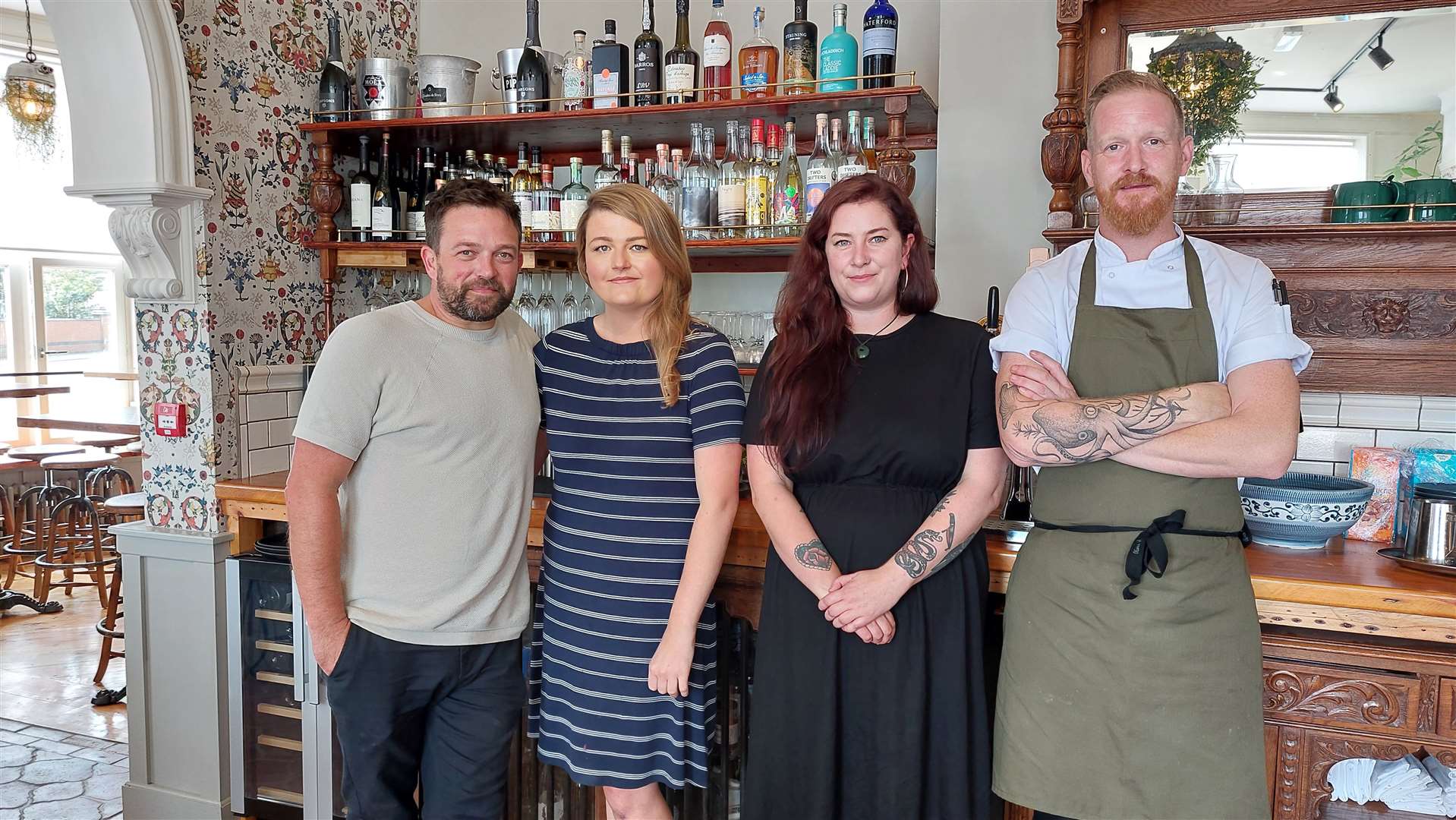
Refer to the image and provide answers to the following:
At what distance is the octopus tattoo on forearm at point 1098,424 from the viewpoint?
1596mm

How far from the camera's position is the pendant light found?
477 cm

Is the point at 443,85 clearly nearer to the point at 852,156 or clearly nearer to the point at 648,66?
the point at 648,66

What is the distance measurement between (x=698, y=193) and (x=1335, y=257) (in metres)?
1.70

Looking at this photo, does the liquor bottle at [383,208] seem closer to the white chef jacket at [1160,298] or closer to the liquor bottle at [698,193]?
the liquor bottle at [698,193]

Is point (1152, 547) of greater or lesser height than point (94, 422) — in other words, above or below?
above

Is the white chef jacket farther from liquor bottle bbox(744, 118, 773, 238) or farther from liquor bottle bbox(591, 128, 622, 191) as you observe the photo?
liquor bottle bbox(591, 128, 622, 191)

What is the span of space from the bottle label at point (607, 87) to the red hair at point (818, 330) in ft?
4.76

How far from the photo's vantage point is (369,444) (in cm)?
193

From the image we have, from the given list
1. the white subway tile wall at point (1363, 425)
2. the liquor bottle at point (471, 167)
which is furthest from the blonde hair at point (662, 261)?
the white subway tile wall at point (1363, 425)

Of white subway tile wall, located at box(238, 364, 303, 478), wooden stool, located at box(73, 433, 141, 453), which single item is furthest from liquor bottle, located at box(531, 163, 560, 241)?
wooden stool, located at box(73, 433, 141, 453)

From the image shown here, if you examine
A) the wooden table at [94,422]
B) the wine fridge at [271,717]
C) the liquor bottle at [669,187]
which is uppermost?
the liquor bottle at [669,187]

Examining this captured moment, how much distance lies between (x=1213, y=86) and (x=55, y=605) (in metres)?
6.06

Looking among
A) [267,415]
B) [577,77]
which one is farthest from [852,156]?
[267,415]

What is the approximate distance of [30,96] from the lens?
482 cm
